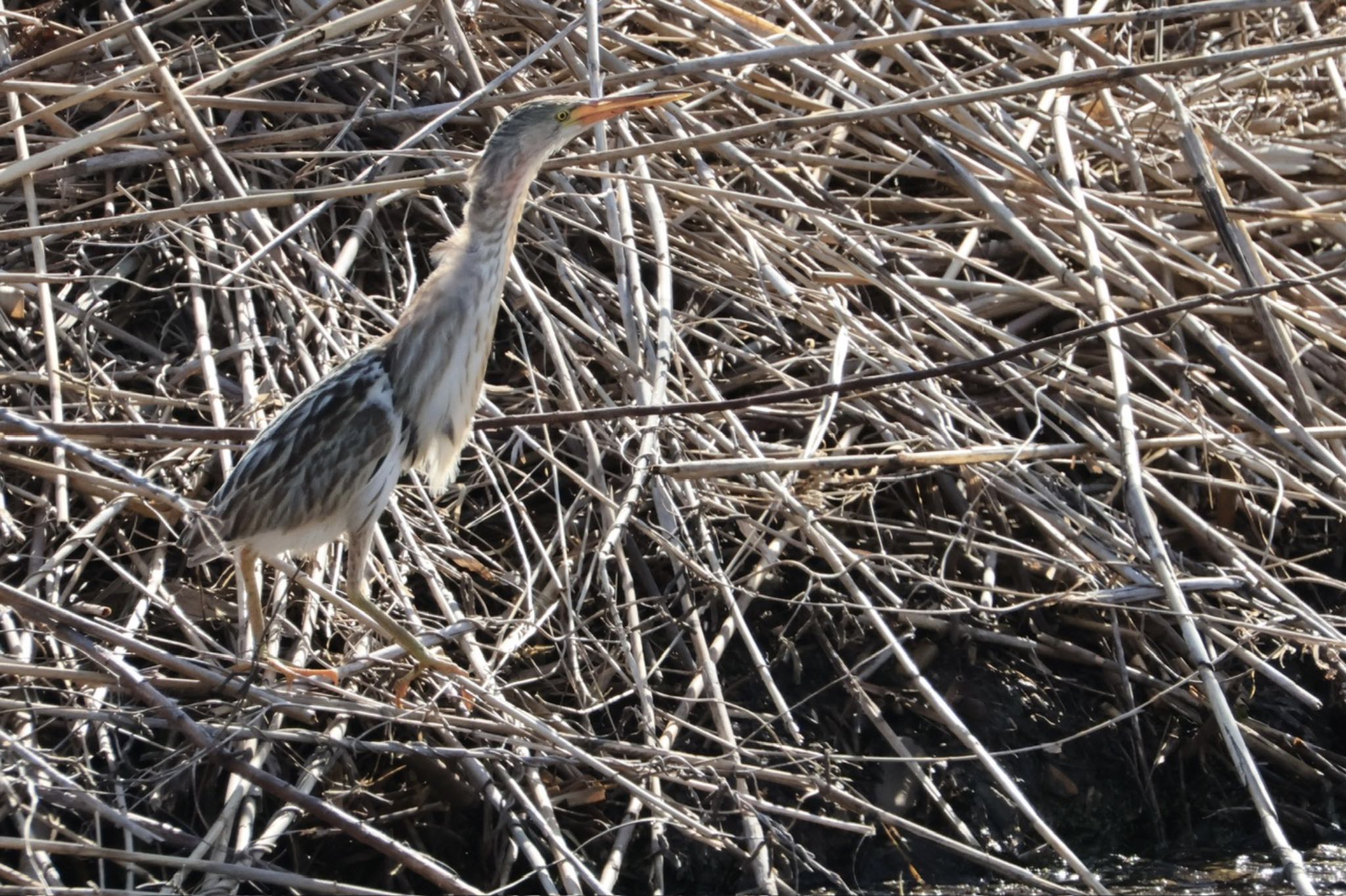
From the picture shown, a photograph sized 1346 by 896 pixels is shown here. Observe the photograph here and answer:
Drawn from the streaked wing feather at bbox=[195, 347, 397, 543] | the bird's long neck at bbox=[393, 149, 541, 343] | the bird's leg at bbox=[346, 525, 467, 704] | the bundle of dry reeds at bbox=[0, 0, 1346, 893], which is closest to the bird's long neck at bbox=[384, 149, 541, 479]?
the bird's long neck at bbox=[393, 149, 541, 343]

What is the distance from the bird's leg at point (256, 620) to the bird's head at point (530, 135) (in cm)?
95

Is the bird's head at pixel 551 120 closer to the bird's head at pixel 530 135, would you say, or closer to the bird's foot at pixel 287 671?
the bird's head at pixel 530 135

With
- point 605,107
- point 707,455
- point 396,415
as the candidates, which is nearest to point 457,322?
point 396,415

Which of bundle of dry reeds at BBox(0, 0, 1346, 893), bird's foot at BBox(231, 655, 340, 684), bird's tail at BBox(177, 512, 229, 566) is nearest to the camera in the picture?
bird's tail at BBox(177, 512, 229, 566)

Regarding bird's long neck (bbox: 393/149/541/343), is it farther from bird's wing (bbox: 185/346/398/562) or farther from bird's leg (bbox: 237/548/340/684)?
bird's leg (bbox: 237/548/340/684)

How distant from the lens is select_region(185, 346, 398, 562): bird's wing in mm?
3201

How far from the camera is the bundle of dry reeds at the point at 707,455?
133 inches

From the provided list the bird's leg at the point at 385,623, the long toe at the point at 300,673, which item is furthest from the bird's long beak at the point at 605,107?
the long toe at the point at 300,673

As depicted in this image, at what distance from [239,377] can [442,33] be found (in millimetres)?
1359

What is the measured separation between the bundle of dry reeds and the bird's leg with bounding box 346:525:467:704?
66 mm

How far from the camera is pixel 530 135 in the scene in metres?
3.37

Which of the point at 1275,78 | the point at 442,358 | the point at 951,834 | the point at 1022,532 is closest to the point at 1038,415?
the point at 1022,532

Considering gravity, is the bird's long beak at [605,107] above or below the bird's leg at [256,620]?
above

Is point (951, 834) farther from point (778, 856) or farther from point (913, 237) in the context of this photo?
point (913, 237)
